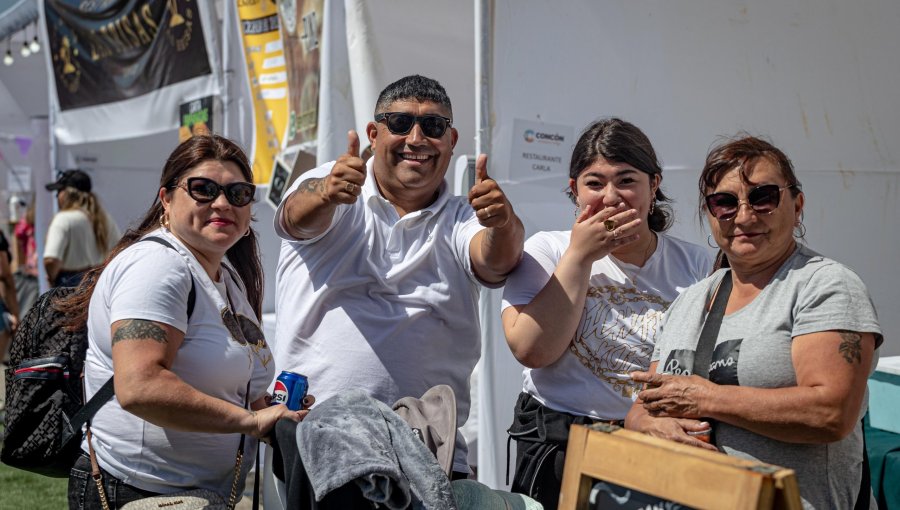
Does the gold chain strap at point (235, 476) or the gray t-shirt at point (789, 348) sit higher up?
the gray t-shirt at point (789, 348)

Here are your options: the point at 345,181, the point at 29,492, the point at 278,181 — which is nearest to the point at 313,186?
the point at 345,181

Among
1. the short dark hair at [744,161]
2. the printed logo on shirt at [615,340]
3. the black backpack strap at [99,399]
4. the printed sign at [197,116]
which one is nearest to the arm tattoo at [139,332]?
the black backpack strap at [99,399]

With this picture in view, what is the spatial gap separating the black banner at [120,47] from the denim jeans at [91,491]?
4.65m

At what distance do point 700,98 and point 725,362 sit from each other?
2.06 metres

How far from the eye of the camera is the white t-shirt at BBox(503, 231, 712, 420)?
2.30m

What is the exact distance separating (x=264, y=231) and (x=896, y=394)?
4.12 m

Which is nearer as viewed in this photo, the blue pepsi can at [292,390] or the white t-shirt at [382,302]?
the blue pepsi can at [292,390]

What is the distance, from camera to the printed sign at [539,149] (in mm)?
3373

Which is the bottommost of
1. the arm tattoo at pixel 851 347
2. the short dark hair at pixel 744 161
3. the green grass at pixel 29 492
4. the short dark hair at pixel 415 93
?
the green grass at pixel 29 492

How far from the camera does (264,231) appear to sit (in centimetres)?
586

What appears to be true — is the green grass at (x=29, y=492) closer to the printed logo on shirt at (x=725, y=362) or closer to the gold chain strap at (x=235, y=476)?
the gold chain strap at (x=235, y=476)

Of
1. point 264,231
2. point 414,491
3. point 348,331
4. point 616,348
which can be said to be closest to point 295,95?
point 264,231

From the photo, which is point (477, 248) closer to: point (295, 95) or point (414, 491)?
point (414, 491)

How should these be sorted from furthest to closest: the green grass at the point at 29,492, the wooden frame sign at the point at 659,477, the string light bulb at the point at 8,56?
the string light bulb at the point at 8,56 → the green grass at the point at 29,492 → the wooden frame sign at the point at 659,477
